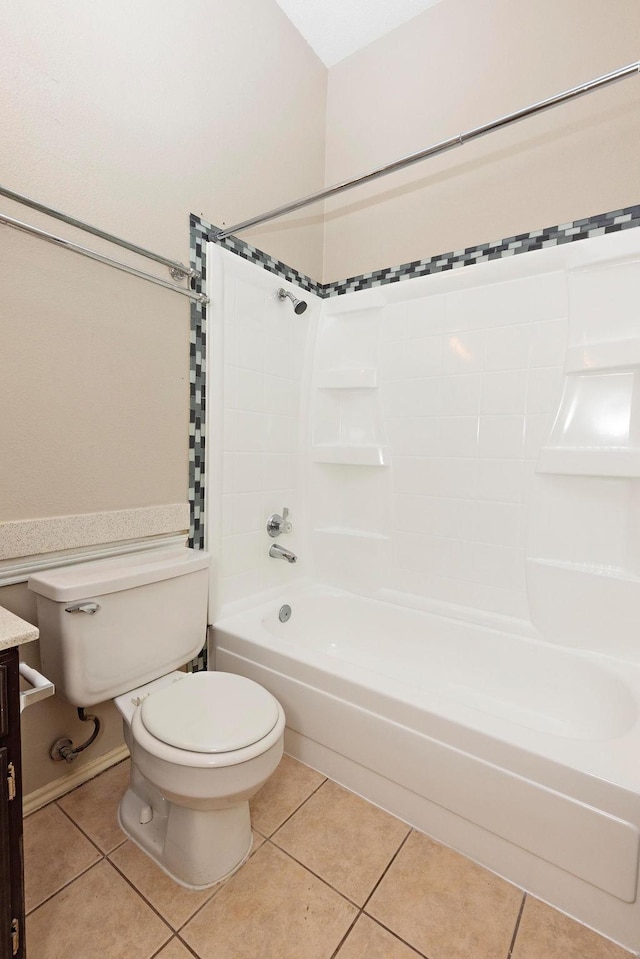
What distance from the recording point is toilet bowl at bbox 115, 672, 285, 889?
1102 millimetres

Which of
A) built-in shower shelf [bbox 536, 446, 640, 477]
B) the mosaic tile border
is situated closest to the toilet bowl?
the mosaic tile border

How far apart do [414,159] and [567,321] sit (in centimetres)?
80

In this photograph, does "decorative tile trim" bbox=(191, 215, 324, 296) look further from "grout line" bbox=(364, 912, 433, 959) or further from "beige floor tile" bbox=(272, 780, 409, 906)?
"grout line" bbox=(364, 912, 433, 959)

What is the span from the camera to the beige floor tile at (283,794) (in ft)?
4.62

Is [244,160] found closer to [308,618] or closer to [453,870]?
[308,618]

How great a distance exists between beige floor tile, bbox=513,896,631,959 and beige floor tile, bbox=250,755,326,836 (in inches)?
26.8

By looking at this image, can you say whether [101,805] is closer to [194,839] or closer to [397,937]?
[194,839]

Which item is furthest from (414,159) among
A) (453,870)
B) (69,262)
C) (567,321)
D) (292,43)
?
(453,870)

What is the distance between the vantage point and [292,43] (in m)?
2.15

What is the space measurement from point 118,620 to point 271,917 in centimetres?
85

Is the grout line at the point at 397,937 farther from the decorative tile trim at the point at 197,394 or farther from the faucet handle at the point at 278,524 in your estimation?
the faucet handle at the point at 278,524

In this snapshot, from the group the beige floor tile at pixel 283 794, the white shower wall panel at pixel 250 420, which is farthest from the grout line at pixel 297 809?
the white shower wall panel at pixel 250 420

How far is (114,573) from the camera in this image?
1376 millimetres

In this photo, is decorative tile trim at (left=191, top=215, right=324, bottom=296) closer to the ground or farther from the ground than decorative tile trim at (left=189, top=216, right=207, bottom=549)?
farther from the ground
